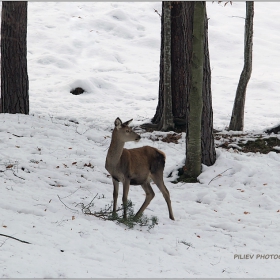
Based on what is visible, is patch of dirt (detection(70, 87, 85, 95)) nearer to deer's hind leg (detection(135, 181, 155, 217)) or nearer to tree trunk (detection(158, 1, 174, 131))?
tree trunk (detection(158, 1, 174, 131))

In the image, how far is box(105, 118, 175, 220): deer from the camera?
727cm

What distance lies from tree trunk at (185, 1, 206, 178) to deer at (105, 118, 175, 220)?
2.33 m

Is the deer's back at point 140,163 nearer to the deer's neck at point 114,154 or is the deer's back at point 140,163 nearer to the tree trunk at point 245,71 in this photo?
the deer's neck at point 114,154

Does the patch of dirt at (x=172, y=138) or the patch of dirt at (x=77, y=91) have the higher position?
the patch of dirt at (x=77, y=91)

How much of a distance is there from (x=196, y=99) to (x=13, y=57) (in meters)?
5.79

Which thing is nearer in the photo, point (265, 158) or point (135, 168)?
point (135, 168)

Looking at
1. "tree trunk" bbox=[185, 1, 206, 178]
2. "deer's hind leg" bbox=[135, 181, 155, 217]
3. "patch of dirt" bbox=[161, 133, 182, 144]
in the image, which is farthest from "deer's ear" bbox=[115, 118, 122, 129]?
"patch of dirt" bbox=[161, 133, 182, 144]

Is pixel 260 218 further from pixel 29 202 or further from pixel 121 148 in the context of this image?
pixel 29 202

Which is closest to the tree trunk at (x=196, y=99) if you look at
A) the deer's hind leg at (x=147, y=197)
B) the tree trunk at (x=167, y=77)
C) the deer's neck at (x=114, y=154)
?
the deer's hind leg at (x=147, y=197)

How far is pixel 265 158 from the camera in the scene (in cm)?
1108

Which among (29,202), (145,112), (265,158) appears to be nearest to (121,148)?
(29,202)

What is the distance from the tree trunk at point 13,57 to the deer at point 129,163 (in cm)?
623

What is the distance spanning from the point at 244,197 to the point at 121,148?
322cm

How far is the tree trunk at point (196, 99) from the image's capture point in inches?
370
